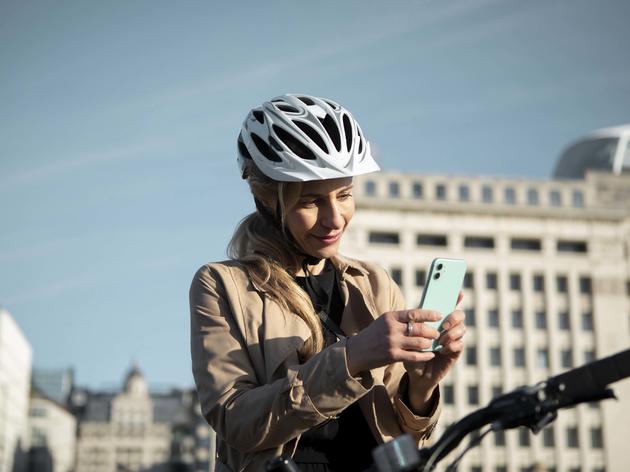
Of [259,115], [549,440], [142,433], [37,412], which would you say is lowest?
[259,115]

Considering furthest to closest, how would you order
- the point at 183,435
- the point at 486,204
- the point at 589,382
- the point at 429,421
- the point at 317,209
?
1. the point at 183,435
2. the point at 486,204
3. the point at 317,209
4. the point at 429,421
5. the point at 589,382

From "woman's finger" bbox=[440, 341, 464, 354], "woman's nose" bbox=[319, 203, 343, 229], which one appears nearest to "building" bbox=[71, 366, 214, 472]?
→ "woman's nose" bbox=[319, 203, 343, 229]

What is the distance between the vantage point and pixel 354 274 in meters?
3.62

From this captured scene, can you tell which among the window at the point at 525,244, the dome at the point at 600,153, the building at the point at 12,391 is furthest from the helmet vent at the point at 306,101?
the dome at the point at 600,153

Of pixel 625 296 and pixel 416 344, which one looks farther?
pixel 625 296

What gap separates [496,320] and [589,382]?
74.7 m

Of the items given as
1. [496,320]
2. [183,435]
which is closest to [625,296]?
[496,320]

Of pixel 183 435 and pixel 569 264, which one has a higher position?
pixel 569 264

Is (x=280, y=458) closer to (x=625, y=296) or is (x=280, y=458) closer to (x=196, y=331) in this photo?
(x=196, y=331)

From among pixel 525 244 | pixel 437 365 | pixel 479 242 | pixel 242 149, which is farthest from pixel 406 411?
pixel 525 244

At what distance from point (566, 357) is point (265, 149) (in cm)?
7509

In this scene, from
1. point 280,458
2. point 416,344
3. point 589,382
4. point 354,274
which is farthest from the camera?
point 354,274

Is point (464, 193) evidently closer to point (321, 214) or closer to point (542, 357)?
point (542, 357)

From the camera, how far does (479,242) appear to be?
76062mm
